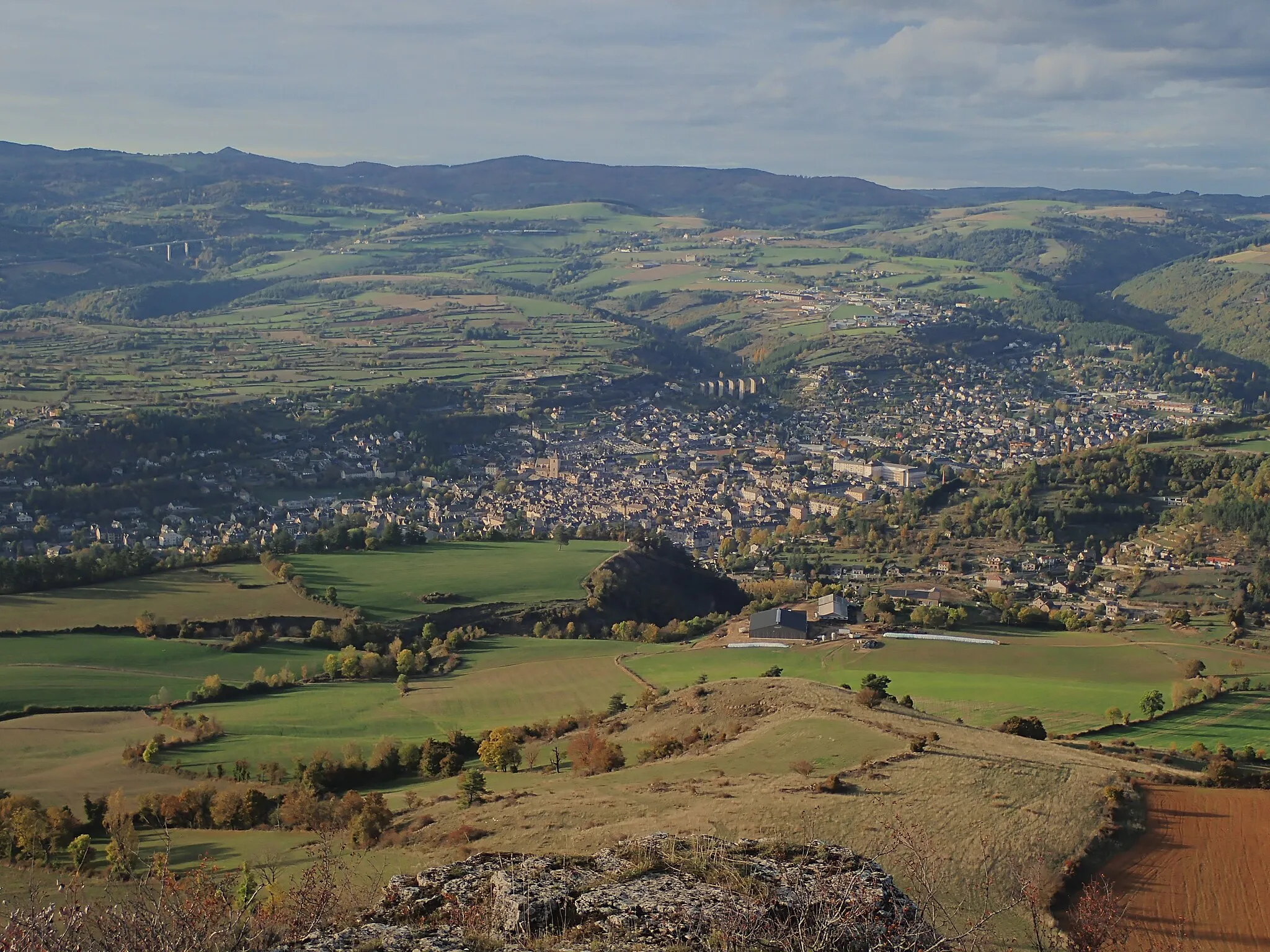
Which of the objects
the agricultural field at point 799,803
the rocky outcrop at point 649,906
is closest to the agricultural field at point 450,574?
the agricultural field at point 799,803

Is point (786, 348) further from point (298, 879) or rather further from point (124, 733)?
point (298, 879)

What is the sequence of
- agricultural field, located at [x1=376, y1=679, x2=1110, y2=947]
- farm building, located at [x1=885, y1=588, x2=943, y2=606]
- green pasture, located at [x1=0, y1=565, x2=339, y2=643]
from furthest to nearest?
1. farm building, located at [x1=885, y1=588, x2=943, y2=606]
2. green pasture, located at [x1=0, y1=565, x2=339, y2=643]
3. agricultural field, located at [x1=376, y1=679, x2=1110, y2=947]

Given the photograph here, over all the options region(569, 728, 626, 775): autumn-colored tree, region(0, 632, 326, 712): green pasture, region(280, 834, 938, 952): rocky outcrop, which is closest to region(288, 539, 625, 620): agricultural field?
region(0, 632, 326, 712): green pasture

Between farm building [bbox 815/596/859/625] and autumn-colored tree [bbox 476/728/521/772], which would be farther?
farm building [bbox 815/596/859/625]

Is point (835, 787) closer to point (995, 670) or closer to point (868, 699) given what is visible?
point (868, 699)

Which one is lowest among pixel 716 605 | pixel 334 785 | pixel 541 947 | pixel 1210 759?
pixel 716 605

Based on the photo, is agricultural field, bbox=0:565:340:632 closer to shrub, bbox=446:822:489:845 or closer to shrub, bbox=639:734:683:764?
shrub, bbox=639:734:683:764

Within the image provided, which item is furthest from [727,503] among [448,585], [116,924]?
[116,924]
